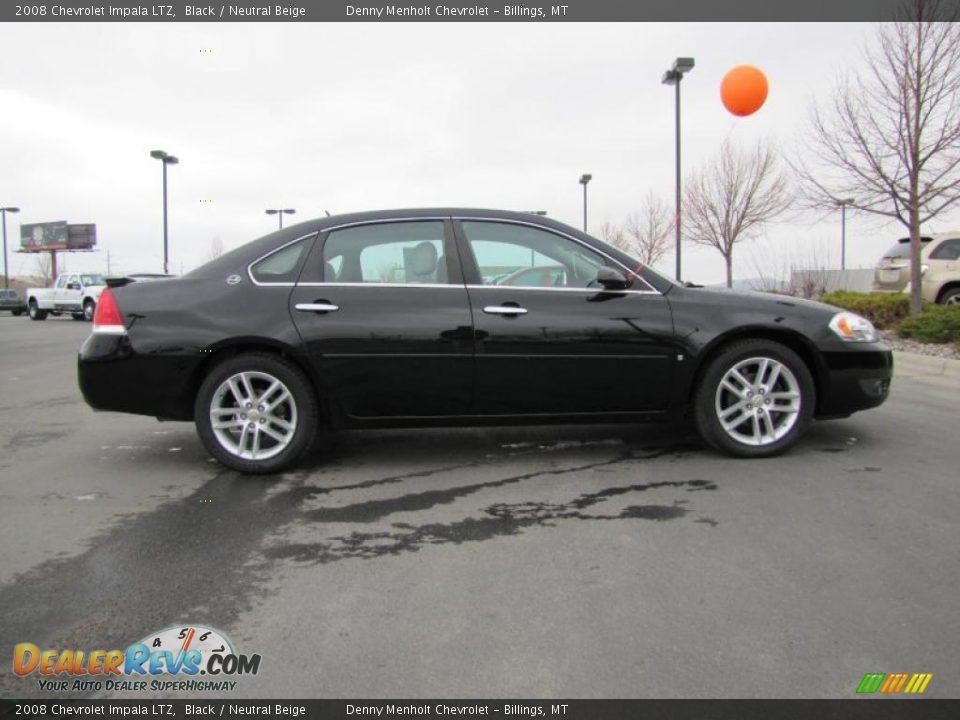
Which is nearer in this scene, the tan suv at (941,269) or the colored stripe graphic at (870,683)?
the colored stripe graphic at (870,683)

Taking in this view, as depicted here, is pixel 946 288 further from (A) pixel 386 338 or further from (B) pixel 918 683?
(B) pixel 918 683

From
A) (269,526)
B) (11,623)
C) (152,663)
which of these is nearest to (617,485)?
(269,526)

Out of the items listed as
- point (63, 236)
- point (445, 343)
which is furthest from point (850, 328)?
point (63, 236)

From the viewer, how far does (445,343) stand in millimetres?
4254

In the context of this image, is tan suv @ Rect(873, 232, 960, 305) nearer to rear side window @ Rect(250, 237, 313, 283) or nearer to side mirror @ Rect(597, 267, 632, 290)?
side mirror @ Rect(597, 267, 632, 290)

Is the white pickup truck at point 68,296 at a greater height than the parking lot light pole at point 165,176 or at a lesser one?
lesser

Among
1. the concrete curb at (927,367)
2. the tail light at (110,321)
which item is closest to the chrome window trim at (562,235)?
the tail light at (110,321)

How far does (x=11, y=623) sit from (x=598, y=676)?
202 cm

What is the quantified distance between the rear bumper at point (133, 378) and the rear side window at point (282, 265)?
0.66 m

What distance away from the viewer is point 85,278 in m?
30.2

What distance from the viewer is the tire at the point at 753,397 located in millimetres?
4426

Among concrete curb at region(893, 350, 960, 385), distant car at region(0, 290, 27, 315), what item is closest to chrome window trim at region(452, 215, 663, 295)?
concrete curb at region(893, 350, 960, 385)

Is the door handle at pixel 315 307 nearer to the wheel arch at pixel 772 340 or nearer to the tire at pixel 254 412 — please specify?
the tire at pixel 254 412
